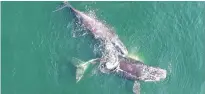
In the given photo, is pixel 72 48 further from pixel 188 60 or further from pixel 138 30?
pixel 188 60

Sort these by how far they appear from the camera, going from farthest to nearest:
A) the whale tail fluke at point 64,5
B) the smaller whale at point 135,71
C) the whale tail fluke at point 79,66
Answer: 1. the whale tail fluke at point 79,66
2. the whale tail fluke at point 64,5
3. the smaller whale at point 135,71

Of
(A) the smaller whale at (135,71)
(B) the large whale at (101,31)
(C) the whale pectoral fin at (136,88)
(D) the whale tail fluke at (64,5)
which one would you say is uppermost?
(D) the whale tail fluke at (64,5)

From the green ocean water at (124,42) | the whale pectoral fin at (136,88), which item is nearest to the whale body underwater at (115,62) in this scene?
the whale pectoral fin at (136,88)

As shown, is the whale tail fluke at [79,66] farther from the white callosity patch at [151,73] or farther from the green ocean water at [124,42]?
the white callosity patch at [151,73]

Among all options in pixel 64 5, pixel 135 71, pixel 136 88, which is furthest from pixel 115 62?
pixel 64 5

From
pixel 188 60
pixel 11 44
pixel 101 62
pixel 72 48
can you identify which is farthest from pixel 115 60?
pixel 11 44

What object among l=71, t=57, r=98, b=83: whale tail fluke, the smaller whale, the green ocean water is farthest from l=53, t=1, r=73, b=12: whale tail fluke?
the smaller whale

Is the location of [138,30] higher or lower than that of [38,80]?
higher
